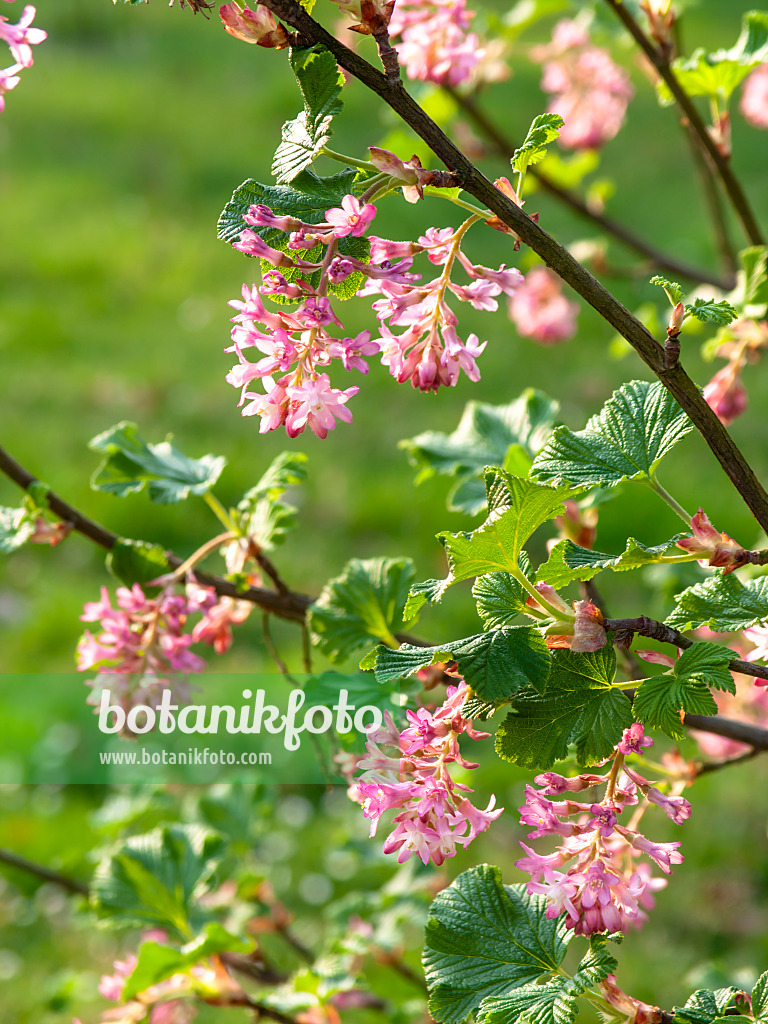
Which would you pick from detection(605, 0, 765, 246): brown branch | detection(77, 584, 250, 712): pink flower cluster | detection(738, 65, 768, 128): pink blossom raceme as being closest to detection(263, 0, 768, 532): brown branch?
detection(77, 584, 250, 712): pink flower cluster

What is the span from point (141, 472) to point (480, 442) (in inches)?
18.9

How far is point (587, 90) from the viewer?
8.70ft

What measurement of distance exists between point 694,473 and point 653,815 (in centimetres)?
136

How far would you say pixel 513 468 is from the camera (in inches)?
50.8

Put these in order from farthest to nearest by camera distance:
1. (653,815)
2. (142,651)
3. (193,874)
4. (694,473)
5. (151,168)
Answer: (151,168), (694,473), (653,815), (193,874), (142,651)

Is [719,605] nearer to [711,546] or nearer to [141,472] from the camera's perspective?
[711,546]

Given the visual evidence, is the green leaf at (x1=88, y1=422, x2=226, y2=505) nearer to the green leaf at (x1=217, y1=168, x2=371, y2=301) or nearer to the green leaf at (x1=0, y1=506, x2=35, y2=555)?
the green leaf at (x1=0, y1=506, x2=35, y2=555)

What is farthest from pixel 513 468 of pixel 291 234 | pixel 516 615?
pixel 291 234

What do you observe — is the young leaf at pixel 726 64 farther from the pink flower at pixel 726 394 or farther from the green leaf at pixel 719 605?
the green leaf at pixel 719 605

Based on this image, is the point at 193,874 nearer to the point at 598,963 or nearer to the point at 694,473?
the point at 598,963

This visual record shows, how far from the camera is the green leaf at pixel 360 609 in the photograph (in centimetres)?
128

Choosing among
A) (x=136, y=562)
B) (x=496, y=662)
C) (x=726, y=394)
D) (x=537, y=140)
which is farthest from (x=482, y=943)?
(x=726, y=394)

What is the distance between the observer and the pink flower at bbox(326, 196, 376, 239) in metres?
0.76

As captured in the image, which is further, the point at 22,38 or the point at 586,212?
the point at 586,212
